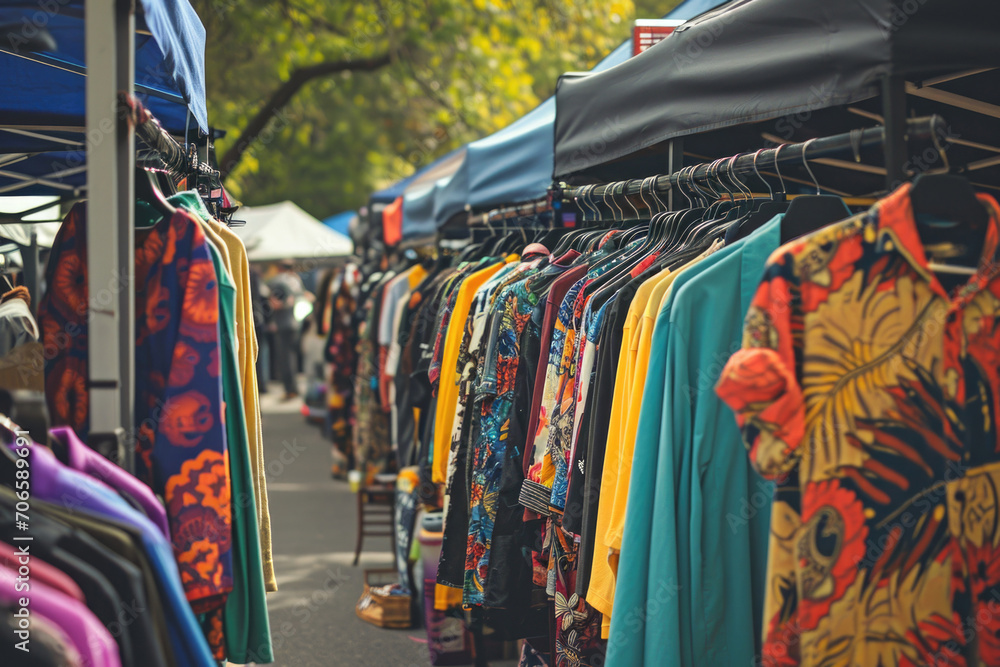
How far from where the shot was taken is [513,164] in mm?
4488

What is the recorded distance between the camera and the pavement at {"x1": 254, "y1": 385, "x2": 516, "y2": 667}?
15.6 feet

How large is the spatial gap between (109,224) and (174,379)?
15.5 inches

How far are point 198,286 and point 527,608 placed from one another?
1627 mm

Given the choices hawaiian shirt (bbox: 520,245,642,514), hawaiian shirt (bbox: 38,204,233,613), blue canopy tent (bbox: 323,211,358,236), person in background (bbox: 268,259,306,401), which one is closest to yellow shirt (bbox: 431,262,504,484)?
hawaiian shirt (bbox: 520,245,642,514)

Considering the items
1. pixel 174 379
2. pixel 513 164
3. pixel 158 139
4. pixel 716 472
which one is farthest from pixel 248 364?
pixel 513 164

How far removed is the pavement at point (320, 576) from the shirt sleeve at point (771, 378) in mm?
3281

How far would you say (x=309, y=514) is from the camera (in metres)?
7.78

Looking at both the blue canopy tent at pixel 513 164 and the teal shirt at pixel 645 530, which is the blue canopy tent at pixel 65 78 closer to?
the teal shirt at pixel 645 530

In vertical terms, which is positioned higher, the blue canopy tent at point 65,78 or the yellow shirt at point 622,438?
the blue canopy tent at point 65,78

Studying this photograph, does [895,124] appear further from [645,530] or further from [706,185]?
[645,530]

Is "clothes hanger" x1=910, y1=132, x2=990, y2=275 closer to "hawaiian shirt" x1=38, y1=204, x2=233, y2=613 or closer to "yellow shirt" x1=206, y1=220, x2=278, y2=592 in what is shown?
"hawaiian shirt" x1=38, y1=204, x2=233, y2=613

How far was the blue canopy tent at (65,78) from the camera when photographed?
7.30 feet

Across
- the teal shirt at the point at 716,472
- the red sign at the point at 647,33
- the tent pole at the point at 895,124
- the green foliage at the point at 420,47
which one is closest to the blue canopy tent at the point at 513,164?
the red sign at the point at 647,33

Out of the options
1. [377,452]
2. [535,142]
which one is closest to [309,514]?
[377,452]
